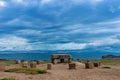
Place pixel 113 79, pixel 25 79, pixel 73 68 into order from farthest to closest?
pixel 73 68 → pixel 113 79 → pixel 25 79

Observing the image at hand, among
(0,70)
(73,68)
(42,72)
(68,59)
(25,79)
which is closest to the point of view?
(25,79)

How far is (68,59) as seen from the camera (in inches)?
2148

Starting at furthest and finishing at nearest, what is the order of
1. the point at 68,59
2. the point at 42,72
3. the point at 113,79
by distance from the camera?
the point at 68,59 < the point at 42,72 < the point at 113,79

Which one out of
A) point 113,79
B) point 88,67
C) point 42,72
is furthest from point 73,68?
point 113,79

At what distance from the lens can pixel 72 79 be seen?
23516mm

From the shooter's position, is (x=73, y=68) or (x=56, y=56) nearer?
(x=73, y=68)

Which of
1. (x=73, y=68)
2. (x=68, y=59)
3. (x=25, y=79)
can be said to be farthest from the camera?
(x=68, y=59)

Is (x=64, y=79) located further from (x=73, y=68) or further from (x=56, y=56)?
(x=56, y=56)

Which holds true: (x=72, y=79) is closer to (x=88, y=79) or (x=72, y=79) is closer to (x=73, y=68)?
(x=88, y=79)

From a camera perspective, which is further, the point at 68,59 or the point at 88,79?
the point at 68,59

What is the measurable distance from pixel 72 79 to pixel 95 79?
193cm

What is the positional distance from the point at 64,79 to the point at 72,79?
65 centimetres

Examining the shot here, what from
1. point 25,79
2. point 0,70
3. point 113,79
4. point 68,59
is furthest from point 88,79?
point 68,59

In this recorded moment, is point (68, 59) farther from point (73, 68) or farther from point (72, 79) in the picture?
point (72, 79)
